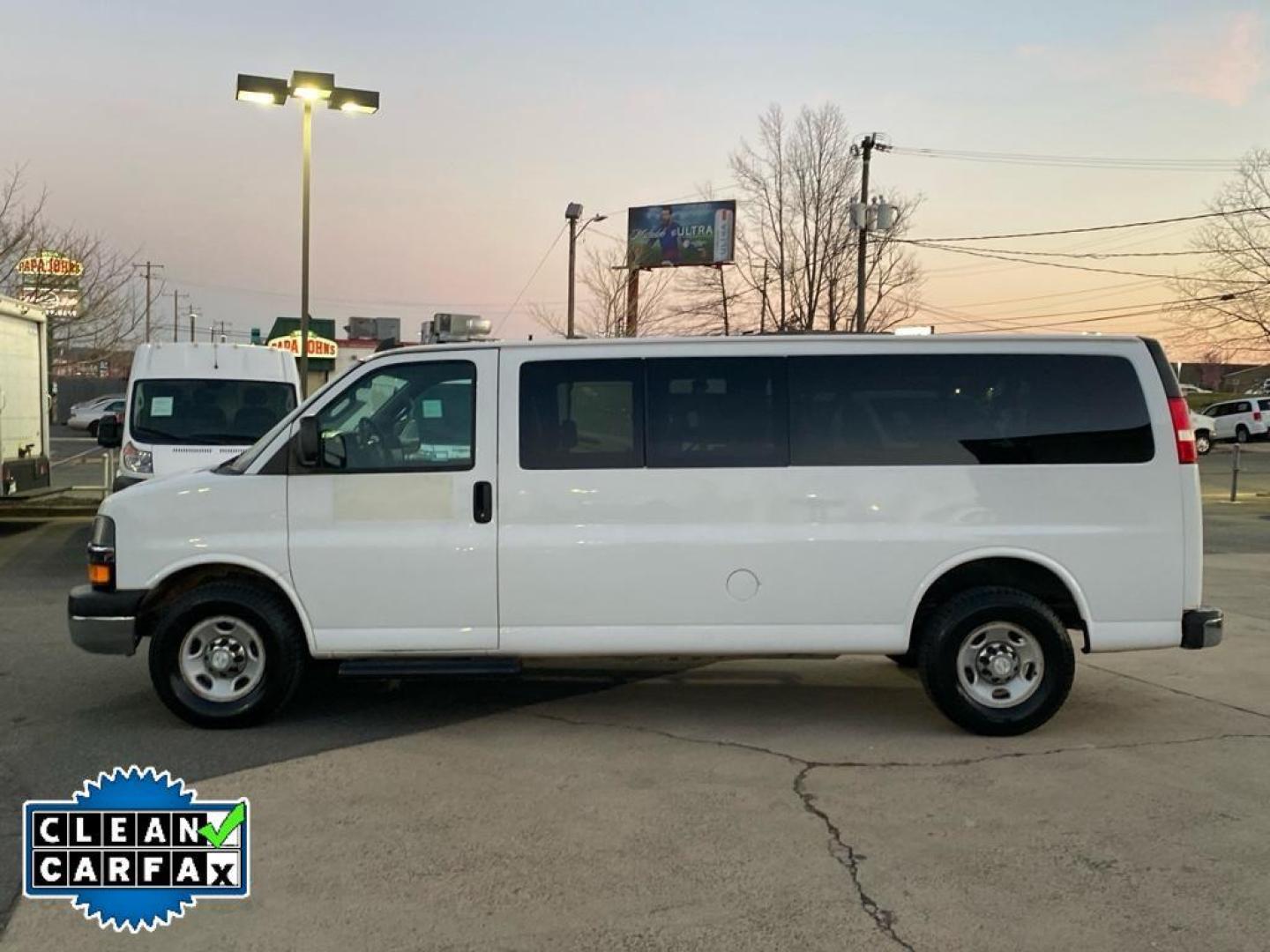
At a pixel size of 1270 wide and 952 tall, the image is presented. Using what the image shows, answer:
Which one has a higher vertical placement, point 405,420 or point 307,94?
point 307,94

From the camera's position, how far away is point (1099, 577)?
18.3ft

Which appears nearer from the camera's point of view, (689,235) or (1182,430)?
(1182,430)

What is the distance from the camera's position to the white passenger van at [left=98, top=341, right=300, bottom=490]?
11.1m

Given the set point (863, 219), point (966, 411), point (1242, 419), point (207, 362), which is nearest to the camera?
point (966, 411)

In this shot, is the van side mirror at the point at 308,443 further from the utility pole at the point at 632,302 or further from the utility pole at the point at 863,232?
the utility pole at the point at 632,302

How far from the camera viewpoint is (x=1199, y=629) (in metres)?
5.56

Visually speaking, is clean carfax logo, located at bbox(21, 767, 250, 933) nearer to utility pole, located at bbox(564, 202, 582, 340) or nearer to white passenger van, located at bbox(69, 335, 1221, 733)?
white passenger van, located at bbox(69, 335, 1221, 733)

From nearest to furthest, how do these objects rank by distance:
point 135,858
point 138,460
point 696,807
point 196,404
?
point 135,858, point 696,807, point 138,460, point 196,404

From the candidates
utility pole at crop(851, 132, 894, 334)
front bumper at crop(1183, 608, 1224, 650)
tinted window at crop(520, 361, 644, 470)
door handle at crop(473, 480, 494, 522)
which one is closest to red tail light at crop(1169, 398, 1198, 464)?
front bumper at crop(1183, 608, 1224, 650)

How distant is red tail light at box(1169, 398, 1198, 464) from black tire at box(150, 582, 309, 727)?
4.81m

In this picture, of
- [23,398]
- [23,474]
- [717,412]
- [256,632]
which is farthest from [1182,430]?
[23,398]

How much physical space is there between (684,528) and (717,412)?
66cm

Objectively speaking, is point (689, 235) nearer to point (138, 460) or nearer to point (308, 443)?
point (138, 460)

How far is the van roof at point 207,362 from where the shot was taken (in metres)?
11.6
